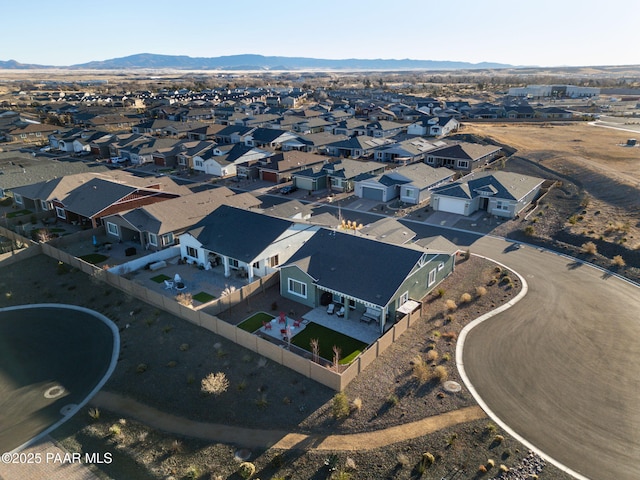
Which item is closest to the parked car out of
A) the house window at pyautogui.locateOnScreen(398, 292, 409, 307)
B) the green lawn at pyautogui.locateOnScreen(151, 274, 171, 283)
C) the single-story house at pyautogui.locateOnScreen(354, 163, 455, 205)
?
the single-story house at pyautogui.locateOnScreen(354, 163, 455, 205)

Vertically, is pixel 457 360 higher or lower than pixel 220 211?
lower

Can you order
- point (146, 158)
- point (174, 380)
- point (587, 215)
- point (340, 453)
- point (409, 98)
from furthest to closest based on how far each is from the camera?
point (409, 98)
point (146, 158)
point (587, 215)
point (174, 380)
point (340, 453)

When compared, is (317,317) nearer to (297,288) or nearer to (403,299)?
(297,288)

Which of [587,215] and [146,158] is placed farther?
[146,158]

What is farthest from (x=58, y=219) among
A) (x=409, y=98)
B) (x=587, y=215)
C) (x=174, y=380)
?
(x=409, y=98)

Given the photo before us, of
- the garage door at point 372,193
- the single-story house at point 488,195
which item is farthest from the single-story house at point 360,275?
the garage door at point 372,193

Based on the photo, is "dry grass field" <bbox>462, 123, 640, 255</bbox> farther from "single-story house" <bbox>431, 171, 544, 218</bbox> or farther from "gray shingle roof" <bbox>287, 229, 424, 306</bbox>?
"gray shingle roof" <bbox>287, 229, 424, 306</bbox>

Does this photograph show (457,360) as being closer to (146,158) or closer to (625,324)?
(625,324)
